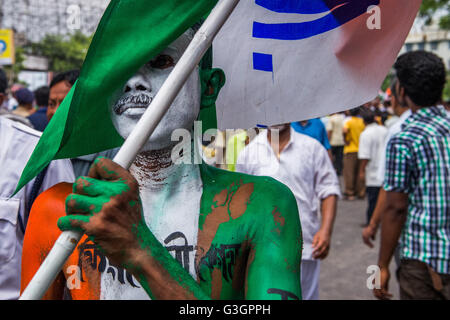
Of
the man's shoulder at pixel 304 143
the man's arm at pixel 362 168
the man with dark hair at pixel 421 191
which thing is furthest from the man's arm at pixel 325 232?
the man's arm at pixel 362 168

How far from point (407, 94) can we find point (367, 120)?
18.7ft

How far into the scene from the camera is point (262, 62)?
170 centimetres

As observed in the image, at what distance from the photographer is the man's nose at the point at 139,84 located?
1.41 m

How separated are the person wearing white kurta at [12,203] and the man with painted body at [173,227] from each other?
838 mm

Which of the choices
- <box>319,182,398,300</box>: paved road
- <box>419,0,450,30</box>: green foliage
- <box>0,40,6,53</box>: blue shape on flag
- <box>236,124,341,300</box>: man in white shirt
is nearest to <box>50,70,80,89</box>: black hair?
<box>236,124,341,300</box>: man in white shirt

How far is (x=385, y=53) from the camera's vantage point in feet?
5.72

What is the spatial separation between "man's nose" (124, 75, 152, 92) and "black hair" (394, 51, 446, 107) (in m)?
2.51

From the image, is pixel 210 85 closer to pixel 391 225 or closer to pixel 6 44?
pixel 391 225

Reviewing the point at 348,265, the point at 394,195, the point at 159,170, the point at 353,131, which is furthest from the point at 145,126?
the point at 353,131

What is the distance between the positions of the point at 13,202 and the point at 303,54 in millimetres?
1525

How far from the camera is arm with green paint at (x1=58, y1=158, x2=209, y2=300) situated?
115 centimetres

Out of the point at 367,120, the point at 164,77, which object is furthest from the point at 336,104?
the point at 367,120

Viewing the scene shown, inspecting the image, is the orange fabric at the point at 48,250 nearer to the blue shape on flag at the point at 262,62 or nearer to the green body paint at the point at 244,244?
the green body paint at the point at 244,244

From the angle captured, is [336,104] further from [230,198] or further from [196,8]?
[196,8]
